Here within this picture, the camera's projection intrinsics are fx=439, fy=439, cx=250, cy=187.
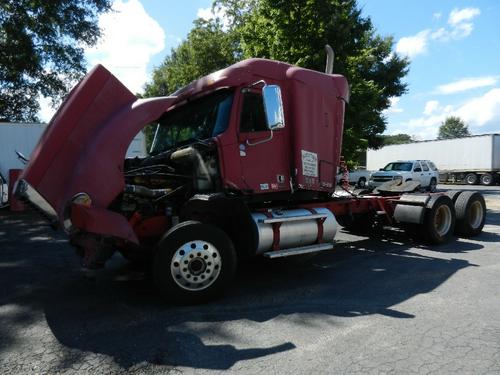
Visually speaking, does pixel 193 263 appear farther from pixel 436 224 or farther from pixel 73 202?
pixel 436 224

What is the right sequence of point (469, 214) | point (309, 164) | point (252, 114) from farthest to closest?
1. point (469, 214)
2. point (309, 164)
3. point (252, 114)

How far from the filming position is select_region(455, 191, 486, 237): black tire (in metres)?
9.04

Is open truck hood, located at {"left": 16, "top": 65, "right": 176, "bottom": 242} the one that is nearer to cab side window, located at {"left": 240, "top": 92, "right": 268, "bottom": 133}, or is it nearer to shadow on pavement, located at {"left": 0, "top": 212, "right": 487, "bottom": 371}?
shadow on pavement, located at {"left": 0, "top": 212, "right": 487, "bottom": 371}

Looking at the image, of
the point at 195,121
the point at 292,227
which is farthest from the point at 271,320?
the point at 195,121

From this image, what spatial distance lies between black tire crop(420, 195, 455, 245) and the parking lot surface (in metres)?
1.12

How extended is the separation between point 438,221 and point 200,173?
5411 millimetres

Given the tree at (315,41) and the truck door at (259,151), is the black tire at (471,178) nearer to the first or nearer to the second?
the tree at (315,41)

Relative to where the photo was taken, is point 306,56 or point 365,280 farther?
point 306,56

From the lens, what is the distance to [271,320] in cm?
443

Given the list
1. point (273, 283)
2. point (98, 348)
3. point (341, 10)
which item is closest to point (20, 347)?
point (98, 348)

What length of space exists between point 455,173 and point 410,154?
4075mm

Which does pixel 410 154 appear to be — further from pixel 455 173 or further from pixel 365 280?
pixel 365 280

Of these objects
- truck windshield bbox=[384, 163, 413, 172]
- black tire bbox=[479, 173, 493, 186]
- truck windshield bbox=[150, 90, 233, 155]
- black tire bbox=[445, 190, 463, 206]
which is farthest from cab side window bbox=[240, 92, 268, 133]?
black tire bbox=[479, 173, 493, 186]

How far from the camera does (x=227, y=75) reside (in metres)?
5.71
